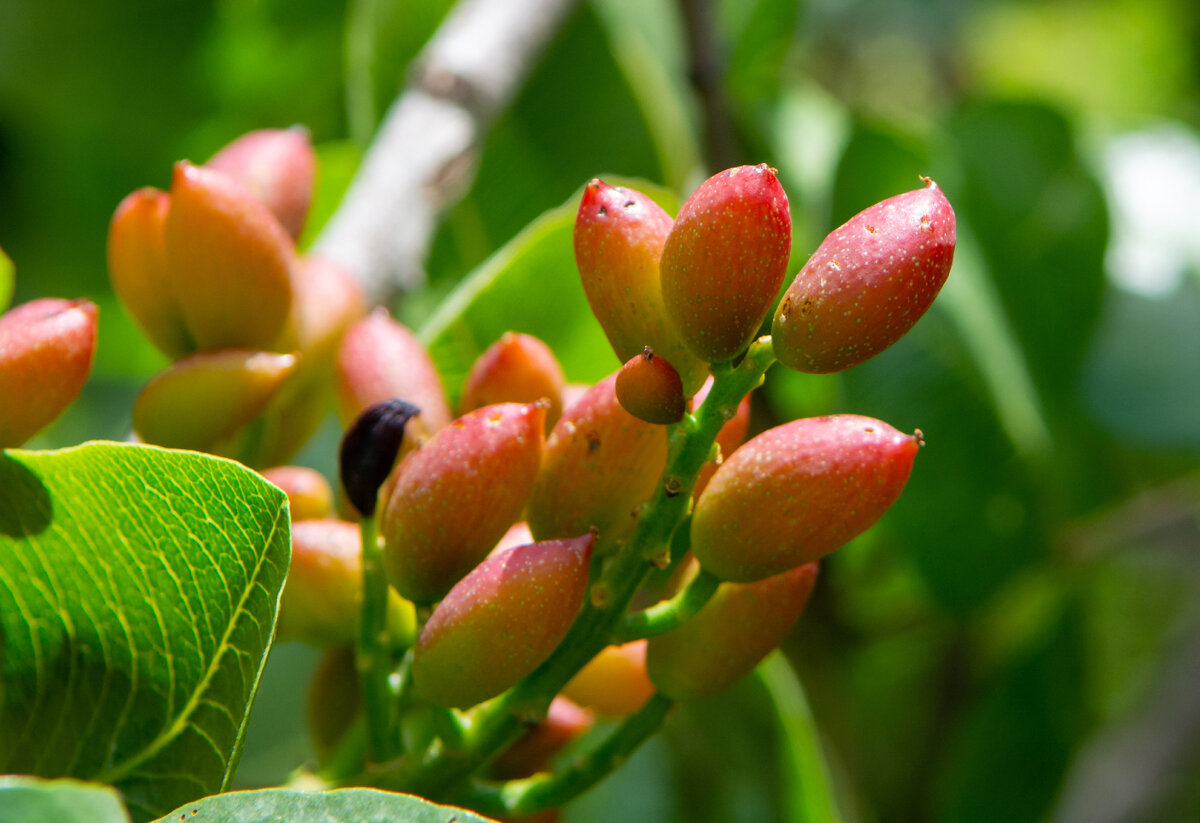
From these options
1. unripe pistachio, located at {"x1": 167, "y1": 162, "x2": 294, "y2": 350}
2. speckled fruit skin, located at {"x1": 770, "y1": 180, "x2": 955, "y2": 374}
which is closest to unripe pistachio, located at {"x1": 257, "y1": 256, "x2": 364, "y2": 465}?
unripe pistachio, located at {"x1": 167, "y1": 162, "x2": 294, "y2": 350}

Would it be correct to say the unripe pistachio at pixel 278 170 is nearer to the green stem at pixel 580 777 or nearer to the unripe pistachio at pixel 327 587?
the unripe pistachio at pixel 327 587

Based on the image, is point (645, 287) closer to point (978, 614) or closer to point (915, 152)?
point (915, 152)

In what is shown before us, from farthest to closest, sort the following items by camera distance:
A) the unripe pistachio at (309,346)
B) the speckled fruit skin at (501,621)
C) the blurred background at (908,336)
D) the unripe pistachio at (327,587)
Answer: the blurred background at (908,336), the unripe pistachio at (309,346), the unripe pistachio at (327,587), the speckled fruit skin at (501,621)

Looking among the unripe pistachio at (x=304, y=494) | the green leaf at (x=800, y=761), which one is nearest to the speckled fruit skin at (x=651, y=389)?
the unripe pistachio at (x=304, y=494)

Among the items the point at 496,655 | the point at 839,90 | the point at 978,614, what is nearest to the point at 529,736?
the point at 496,655

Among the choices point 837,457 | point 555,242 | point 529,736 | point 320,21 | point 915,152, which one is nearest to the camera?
point 837,457

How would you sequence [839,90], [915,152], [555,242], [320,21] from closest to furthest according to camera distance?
[555,242], [915,152], [320,21], [839,90]
